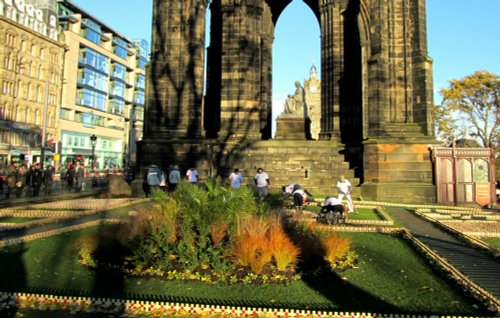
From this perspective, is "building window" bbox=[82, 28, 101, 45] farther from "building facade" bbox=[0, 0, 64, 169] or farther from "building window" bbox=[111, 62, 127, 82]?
"building window" bbox=[111, 62, 127, 82]

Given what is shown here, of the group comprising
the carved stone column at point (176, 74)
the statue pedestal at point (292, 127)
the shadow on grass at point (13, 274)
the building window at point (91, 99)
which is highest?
the building window at point (91, 99)

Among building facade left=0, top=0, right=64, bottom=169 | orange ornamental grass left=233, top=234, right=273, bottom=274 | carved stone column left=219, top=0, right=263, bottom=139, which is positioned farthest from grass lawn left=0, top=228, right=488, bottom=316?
building facade left=0, top=0, right=64, bottom=169

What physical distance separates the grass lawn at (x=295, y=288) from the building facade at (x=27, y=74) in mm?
44235

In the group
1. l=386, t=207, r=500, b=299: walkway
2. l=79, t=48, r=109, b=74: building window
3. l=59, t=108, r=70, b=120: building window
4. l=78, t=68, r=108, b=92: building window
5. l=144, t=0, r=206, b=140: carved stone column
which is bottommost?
l=386, t=207, r=500, b=299: walkway

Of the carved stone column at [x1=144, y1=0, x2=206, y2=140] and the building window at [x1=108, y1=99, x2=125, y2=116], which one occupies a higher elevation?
the building window at [x1=108, y1=99, x2=125, y2=116]

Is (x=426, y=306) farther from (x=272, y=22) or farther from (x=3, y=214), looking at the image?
(x=272, y=22)

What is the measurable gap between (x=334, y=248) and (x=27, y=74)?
188 feet

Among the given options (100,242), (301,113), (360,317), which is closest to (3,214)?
(100,242)

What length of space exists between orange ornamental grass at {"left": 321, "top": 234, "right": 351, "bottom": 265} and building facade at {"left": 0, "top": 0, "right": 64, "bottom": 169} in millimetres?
45949

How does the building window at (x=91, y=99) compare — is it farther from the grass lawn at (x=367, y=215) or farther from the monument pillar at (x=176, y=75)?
the grass lawn at (x=367, y=215)

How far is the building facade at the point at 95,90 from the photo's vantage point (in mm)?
60781

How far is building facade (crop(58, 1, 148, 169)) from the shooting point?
6078cm

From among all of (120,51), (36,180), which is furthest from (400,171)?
(120,51)

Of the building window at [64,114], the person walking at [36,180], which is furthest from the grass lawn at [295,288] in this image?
the building window at [64,114]
